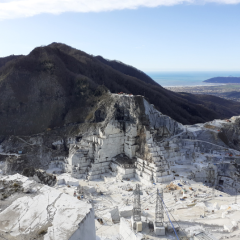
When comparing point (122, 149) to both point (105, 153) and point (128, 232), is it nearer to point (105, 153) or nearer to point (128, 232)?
point (105, 153)

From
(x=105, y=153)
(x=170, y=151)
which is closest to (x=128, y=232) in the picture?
(x=105, y=153)

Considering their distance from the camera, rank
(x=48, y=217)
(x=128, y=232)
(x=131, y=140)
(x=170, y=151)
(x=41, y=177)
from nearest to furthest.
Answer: (x=48, y=217), (x=128, y=232), (x=41, y=177), (x=131, y=140), (x=170, y=151)

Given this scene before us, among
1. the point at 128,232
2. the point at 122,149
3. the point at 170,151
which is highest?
the point at 122,149

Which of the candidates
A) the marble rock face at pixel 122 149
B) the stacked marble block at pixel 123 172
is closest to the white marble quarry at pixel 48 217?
the stacked marble block at pixel 123 172

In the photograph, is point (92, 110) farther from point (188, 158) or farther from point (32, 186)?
point (32, 186)

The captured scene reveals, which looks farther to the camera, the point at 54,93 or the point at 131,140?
the point at 54,93

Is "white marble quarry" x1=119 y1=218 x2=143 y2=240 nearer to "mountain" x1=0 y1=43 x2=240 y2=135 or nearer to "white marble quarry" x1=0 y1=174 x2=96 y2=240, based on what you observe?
"white marble quarry" x1=0 y1=174 x2=96 y2=240

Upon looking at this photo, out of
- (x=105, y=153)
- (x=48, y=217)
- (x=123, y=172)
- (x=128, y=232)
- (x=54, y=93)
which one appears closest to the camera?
(x=48, y=217)

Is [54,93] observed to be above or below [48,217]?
above
